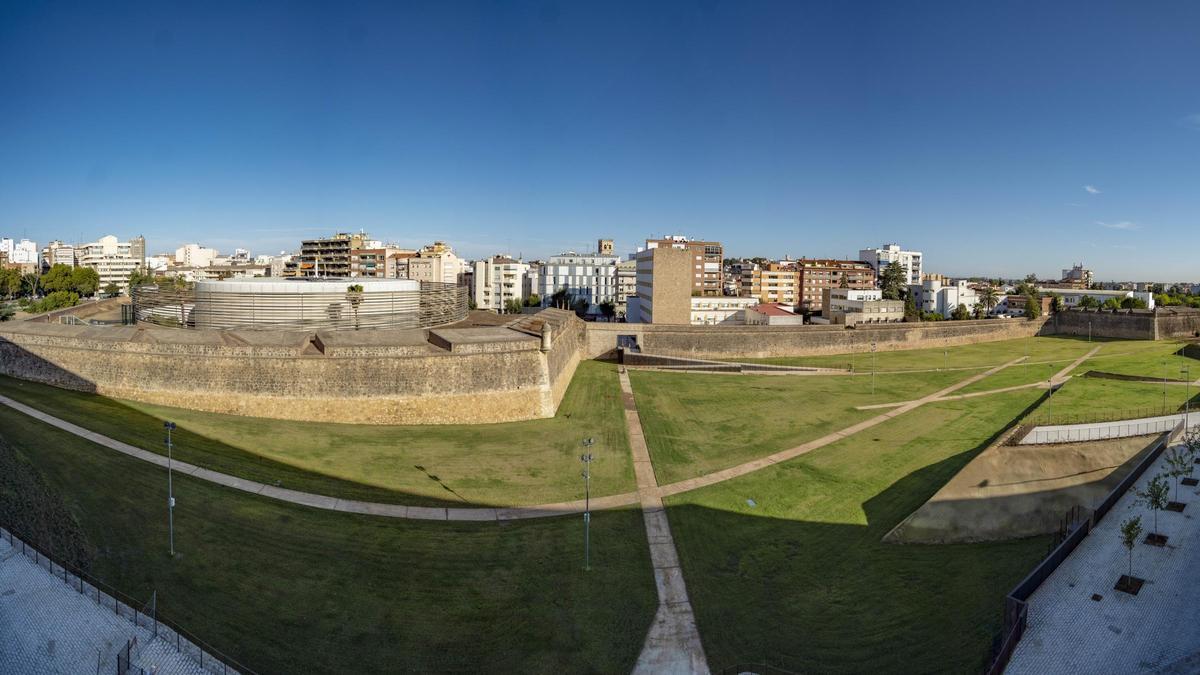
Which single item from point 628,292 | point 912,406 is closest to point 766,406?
point 912,406

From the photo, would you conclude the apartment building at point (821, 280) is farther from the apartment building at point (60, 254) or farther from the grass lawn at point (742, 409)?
the apartment building at point (60, 254)

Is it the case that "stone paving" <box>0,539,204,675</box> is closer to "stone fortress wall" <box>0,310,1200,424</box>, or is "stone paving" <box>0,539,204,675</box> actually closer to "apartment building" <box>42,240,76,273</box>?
"stone fortress wall" <box>0,310,1200,424</box>

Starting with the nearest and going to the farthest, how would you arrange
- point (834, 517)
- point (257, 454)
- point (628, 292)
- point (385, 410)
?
point (834, 517)
point (257, 454)
point (385, 410)
point (628, 292)

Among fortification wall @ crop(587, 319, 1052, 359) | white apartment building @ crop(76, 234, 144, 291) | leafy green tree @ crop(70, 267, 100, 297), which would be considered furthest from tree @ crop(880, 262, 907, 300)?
white apartment building @ crop(76, 234, 144, 291)

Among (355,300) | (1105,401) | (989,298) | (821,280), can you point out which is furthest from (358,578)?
(989,298)

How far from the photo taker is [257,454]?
23.9m

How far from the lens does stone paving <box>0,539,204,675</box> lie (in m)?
12.2

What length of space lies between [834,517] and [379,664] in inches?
625

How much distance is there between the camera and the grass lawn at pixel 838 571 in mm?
14688

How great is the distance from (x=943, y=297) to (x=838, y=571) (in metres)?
101

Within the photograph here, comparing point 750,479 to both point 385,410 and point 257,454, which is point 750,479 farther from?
point 257,454

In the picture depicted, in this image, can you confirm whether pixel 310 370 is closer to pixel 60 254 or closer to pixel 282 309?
pixel 282 309

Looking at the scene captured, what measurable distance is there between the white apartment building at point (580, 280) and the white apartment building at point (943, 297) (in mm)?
52299

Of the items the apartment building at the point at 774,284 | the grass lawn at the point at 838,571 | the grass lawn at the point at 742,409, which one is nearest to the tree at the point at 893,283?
the apartment building at the point at 774,284
